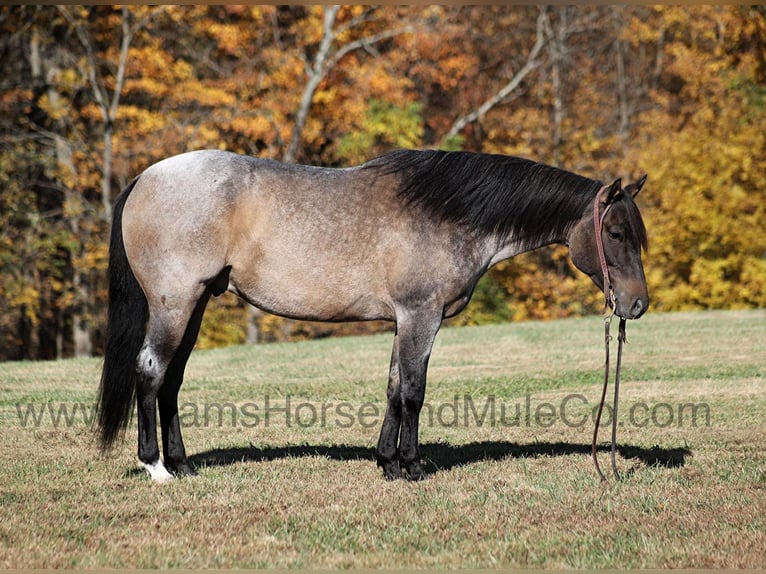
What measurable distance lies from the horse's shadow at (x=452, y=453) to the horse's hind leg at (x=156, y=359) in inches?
26.3

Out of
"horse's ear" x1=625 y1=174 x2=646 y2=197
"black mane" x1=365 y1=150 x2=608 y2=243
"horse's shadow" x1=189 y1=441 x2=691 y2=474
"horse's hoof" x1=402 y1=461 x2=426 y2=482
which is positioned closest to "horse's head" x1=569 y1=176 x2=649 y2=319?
"horse's ear" x1=625 y1=174 x2=646 y2=197

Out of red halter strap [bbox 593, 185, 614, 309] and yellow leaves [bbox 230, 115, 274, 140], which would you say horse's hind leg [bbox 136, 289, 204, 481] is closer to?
red halter strap [bbox 593, 185, 614, 309]

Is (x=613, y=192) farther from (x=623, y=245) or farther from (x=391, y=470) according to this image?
(x=391, y=470)

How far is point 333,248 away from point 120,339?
63.8 inches

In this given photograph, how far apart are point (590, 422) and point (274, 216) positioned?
4179 millimetres

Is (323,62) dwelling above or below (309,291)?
below

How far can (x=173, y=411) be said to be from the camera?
252 inches

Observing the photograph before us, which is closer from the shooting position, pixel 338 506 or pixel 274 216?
pixel 338 506

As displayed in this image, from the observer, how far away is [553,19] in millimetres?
28000

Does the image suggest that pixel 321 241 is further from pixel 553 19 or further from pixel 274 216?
pixel 553 19

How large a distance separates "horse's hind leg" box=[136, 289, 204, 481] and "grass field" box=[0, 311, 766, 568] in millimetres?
248

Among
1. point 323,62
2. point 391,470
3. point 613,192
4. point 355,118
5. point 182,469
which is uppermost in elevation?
point 613,192

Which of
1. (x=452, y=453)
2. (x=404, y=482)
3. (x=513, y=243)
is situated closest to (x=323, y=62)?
(x=452, y=453)

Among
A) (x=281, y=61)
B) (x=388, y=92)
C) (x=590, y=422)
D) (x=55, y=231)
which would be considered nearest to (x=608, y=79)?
(x=388, y=92)
